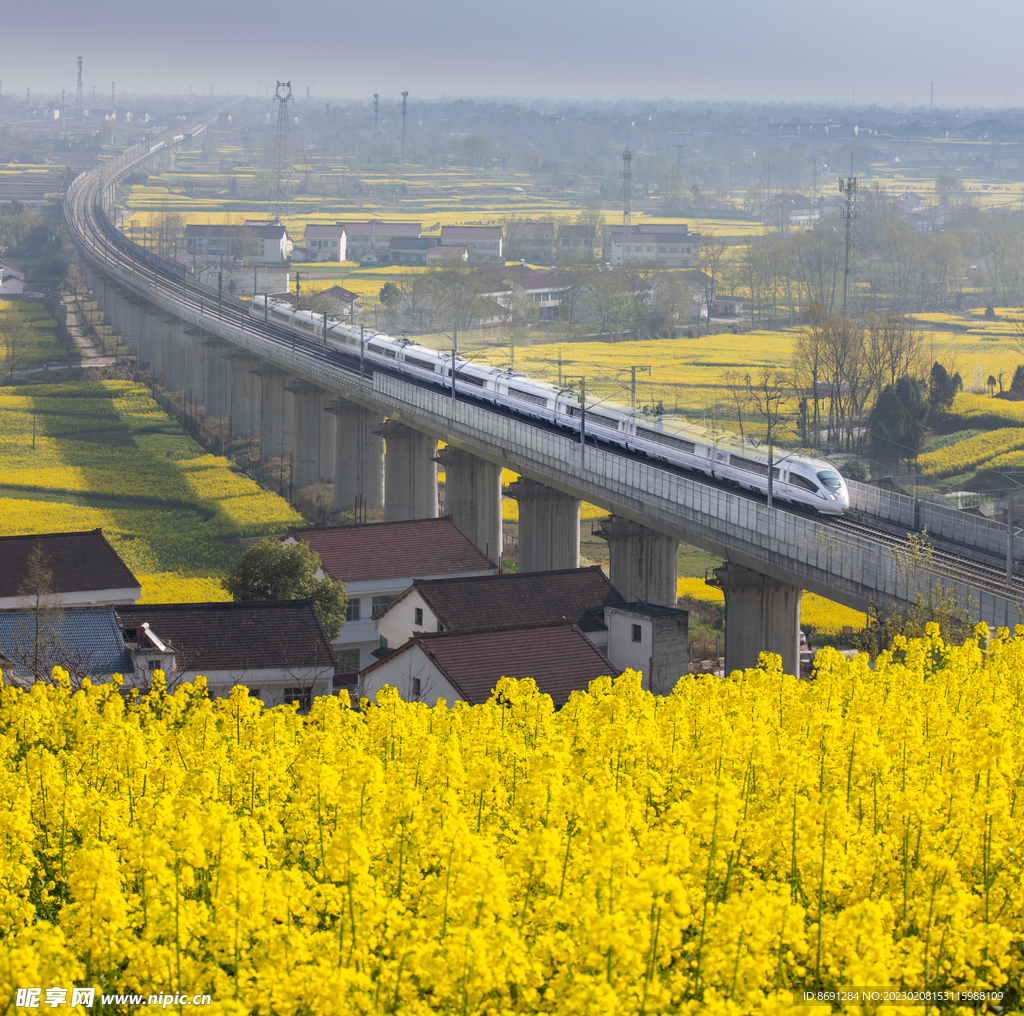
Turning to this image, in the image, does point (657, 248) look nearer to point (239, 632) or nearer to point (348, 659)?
point (348, 659)

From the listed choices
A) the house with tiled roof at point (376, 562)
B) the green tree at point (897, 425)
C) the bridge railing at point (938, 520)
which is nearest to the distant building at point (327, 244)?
the green tree at point (897, 425)

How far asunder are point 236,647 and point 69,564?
8.34 metres

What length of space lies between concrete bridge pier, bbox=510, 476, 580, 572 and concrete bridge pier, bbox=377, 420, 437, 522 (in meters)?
11.4

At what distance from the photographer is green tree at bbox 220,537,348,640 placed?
37.7 metres

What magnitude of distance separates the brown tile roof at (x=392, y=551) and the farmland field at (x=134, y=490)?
6.57m

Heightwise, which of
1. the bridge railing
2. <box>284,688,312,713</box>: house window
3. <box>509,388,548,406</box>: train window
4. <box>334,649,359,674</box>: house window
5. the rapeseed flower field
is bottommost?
<box>334,649,359,674</box>: house window

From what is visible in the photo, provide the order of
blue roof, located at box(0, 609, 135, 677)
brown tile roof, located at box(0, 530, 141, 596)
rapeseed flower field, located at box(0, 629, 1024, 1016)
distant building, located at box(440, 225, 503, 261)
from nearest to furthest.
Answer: rapeseed flower field, located at box(0, 629, 1024, 1016) < blue roof, located at box(0, 609, 135, 677) < brown tile roof, located at box(0, 530, 141, 596) < distant building, located at box(440, 225, 503, 261)

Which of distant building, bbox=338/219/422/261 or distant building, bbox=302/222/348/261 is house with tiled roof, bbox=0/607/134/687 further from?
distant building, bbox=338/219/422/261

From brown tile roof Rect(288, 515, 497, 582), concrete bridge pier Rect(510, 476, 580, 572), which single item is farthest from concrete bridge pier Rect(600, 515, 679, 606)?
concrete bridge pier Rect(510, 476, 580, 572)

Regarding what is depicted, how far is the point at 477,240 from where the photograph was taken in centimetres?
16062

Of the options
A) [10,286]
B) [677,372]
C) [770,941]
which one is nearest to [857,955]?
[770,941]

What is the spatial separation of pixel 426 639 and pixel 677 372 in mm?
68957

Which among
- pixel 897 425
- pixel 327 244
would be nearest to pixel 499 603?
pixel 897 425

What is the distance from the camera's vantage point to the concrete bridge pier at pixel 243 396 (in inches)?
3201
